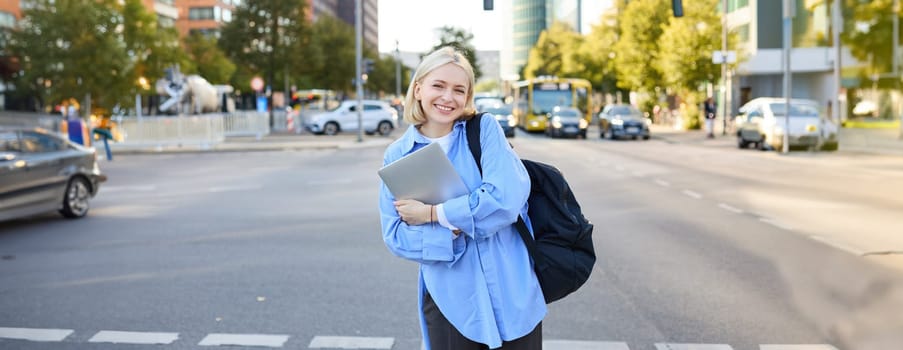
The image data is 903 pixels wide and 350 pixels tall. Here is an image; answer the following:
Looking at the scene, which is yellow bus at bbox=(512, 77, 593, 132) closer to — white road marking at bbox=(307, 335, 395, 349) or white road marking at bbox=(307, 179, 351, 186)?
white road marking at bbox=(307, 179, 351, 186)

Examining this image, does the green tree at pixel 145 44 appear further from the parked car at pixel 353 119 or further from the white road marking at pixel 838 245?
the white road marking at pixel 838 245

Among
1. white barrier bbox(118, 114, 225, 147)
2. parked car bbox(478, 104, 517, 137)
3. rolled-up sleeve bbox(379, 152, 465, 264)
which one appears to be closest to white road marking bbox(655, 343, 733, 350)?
rolled-up sleeve bbox(379, 152, 465, 264)

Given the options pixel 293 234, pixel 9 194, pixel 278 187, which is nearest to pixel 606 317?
pixel 293 234

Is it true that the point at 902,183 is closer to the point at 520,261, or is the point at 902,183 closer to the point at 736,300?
the point at 736,300

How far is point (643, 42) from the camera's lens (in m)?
56.5

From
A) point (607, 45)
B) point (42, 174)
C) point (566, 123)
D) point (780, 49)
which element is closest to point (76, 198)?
point (42, 174)

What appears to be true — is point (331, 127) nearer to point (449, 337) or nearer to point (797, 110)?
point (797, 110)

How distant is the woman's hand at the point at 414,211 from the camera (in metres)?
3.01

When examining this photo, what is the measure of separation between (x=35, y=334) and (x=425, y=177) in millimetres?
4144

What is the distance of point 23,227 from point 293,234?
12.9ft

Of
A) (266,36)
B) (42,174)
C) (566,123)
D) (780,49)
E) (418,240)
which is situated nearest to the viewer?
(418,240)

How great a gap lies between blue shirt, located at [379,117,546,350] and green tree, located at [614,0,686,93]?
5371cm

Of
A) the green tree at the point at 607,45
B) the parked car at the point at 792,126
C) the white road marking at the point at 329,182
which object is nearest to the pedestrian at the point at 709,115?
the parked car at the point at 792,126

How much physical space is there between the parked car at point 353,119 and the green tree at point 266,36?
8.19m
